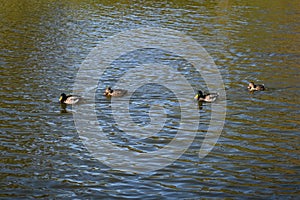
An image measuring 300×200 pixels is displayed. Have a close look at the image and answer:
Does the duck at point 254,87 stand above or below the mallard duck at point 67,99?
above

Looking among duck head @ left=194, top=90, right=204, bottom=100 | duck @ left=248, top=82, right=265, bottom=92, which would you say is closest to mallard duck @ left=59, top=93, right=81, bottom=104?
duck head @ left=194, top=90, right=204, bottom=100

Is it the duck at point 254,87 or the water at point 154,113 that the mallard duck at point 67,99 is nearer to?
the water at point 154,113

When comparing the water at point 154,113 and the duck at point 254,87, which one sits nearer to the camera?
the water at point 154,113

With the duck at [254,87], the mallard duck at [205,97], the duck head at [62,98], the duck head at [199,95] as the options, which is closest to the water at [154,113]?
the duck at [254,87]

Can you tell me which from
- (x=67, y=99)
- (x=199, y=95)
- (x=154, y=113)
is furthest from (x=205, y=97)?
(x=67, y=99)

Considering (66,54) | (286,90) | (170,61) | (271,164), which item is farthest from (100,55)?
(271,164)

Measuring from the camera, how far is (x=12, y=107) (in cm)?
1927

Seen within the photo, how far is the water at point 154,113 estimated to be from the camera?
535 inches

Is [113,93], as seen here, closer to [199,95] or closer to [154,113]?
[154,113]

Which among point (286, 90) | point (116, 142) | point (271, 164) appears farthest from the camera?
point (286, 90)

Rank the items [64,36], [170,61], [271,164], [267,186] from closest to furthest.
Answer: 1. [267,186]
2. [271,164]
3. [170,61]
4. [64,36]

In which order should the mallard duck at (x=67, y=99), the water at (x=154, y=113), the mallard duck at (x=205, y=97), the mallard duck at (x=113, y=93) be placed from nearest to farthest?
the water at (x=154, y=113) → the mallard duck at (x=67, y=99) → the mallard duck at (x=205, y=97) → the mallard duck at (x=113, y=93)

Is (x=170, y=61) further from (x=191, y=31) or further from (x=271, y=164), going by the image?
(x=271, y=164)

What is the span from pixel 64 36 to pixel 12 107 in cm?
1251
